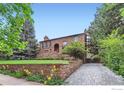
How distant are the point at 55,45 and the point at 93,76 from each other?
2.98 ft

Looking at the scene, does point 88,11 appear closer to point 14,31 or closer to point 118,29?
point 118,29

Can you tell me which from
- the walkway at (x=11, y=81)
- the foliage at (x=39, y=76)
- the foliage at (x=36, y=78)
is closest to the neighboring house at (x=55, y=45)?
the foliage at (x=39, y=76)

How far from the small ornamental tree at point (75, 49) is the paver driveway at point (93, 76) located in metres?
0.25

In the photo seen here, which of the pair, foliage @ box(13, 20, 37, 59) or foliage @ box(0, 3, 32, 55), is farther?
foliage @ box(13, 20, 37, 59)

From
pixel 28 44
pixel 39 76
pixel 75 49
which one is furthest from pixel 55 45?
pixel 39 76

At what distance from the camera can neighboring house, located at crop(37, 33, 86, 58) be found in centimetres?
901

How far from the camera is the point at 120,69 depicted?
30.5 ft

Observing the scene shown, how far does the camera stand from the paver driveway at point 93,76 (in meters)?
9.10

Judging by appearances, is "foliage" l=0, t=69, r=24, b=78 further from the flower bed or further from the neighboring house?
the neighboring house

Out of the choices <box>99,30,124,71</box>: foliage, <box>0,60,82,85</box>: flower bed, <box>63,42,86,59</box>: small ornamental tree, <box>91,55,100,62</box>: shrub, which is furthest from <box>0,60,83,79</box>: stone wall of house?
<box>99,30,124,71</box>: foliage

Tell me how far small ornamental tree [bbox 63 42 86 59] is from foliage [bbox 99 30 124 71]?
0.30 metres

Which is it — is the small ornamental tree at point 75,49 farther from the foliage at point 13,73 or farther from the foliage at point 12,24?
the foliage at point 13,73
